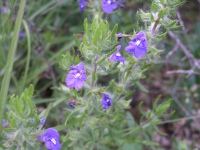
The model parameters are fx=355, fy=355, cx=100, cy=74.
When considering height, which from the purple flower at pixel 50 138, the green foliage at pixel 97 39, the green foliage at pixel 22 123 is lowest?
the purple flower at pixel 50 138

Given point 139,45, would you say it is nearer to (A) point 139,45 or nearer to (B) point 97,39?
(A) point 139,45

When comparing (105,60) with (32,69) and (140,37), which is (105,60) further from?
(32,69)

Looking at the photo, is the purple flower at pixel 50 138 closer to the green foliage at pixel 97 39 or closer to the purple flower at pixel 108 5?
the green foliage at pixel 97 39

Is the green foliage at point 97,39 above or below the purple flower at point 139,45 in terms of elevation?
above

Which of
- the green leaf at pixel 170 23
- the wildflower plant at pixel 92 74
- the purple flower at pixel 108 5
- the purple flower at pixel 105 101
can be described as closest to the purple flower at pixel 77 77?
the wildflower plant at pixel 92 74

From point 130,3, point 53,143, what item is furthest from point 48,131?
point 130,3

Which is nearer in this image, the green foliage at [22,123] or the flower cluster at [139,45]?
the green foliage at [22,123]
